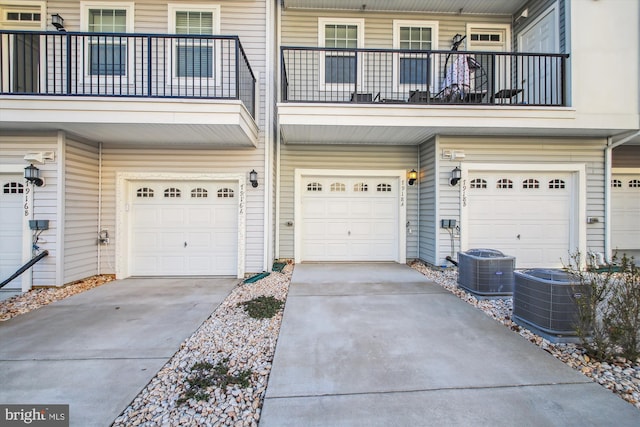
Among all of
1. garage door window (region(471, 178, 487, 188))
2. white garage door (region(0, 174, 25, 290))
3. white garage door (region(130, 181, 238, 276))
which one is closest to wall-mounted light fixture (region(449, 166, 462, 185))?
garage door window (region(471, 178, 487, 188))

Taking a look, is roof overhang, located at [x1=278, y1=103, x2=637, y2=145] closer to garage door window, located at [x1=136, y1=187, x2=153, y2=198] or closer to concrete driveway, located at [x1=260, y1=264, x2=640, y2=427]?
garage door window, located at [x1=136, y1=187, x2=153, y2=198]

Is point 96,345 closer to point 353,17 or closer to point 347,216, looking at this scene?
point 347,216

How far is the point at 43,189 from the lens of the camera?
18.0ft

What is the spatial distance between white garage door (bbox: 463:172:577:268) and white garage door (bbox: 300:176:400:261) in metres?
2.03

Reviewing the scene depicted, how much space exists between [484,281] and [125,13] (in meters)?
9.15

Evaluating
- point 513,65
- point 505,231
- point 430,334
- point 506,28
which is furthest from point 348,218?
point 506,28

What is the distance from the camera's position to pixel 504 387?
8.14 feet

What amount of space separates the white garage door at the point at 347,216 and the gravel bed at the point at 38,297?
459 centimetres

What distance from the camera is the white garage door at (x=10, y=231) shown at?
5.54m

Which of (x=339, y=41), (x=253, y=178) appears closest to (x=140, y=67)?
(x=253, y=178)

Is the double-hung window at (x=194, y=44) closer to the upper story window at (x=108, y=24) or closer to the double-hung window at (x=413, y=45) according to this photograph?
the upper story window at (x=108, y=24)

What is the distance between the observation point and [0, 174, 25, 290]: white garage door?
554cm

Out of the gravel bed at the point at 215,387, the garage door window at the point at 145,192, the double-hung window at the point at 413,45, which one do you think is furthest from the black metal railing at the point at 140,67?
the gravel bed at the point at 215,387

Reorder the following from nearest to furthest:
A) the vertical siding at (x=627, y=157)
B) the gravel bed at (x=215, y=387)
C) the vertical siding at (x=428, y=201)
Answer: the gravel bed at (x=215, y=387) → the vertical siding at (x=428, y=201) → the vertical siding at (x=627, y=157)
